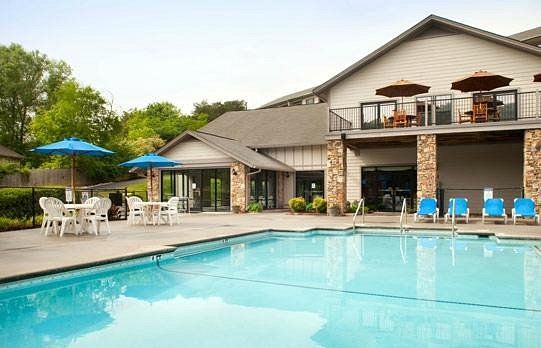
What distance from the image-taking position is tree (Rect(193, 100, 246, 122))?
55.4 m

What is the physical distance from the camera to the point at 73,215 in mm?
10867

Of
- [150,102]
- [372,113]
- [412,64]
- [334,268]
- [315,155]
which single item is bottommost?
[334,268]

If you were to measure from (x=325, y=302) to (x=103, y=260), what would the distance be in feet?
12.1

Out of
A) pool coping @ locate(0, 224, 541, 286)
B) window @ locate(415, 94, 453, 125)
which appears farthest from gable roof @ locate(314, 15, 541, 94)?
pool coping @ locate(0, 224, 541, 286)

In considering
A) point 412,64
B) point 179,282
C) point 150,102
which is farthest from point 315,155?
point 150,102

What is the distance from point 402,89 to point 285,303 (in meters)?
12.8

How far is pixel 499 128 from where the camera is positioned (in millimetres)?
15117

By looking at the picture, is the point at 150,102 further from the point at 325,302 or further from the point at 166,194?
the point at 325,302

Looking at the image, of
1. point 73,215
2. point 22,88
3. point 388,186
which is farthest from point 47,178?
point 388,186

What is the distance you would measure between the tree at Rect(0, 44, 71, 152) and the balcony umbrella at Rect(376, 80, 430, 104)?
36.9m

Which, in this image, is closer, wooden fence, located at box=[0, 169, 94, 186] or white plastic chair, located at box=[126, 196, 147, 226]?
white plastic chair, located at box=[126, 196, 147, 226]

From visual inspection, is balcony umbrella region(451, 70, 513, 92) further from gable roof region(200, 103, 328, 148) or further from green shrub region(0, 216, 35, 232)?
green shrub region(0, 216, 35, 232)

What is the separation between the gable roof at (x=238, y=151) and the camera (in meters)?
20.2

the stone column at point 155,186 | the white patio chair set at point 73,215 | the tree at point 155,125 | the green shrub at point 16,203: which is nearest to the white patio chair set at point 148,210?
the white patio chair set at point 73,215
